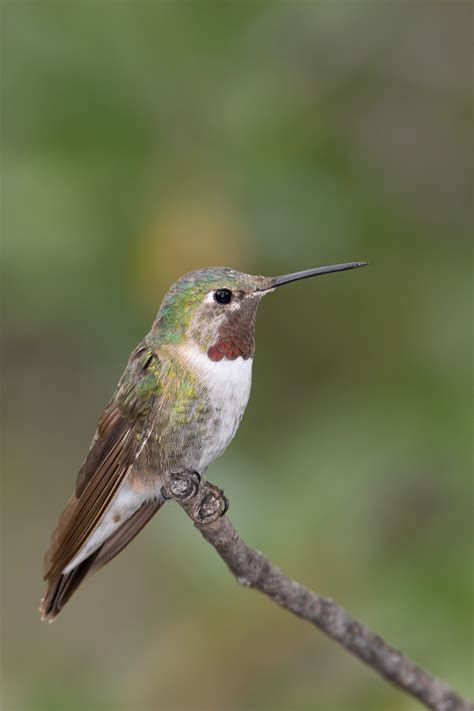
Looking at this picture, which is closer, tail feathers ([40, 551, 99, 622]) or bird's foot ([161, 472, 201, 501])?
bird's foot ([161, 472, 201, 501])

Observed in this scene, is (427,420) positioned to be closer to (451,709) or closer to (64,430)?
(451,709)

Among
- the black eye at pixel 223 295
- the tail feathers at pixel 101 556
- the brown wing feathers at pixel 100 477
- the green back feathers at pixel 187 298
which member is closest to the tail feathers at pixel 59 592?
the tail feathers at pixel 101 556

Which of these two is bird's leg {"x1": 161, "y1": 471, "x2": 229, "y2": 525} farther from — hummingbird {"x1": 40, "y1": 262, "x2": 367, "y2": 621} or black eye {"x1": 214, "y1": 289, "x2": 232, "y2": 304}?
black eye {"x1": 214, "y1": 289, "x2": 232, "y2": 304}

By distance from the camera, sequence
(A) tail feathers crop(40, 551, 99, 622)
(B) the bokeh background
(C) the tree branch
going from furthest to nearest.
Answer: (B) the bokeh background < (A) tail feathers crop(40, 551, 99, 622) < (C) the tree branch

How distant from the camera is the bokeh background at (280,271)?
2.99m

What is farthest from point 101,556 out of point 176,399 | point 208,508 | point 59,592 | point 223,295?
point 223,295

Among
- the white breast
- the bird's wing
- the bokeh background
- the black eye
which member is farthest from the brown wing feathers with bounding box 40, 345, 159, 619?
the bokeh background

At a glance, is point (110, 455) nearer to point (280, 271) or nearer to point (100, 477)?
point (100, 477)

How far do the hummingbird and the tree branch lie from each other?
0.19 meters

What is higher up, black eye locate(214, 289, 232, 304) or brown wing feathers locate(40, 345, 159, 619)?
black eye locate(214, 289, 232, 304)

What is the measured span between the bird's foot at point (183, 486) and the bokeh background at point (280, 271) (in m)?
0.51

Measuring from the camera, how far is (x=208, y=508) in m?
2.30

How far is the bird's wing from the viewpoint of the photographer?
2611 millimetres

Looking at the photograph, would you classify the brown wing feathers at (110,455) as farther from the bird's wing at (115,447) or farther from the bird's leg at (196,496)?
the bird's leg at (196,496)
